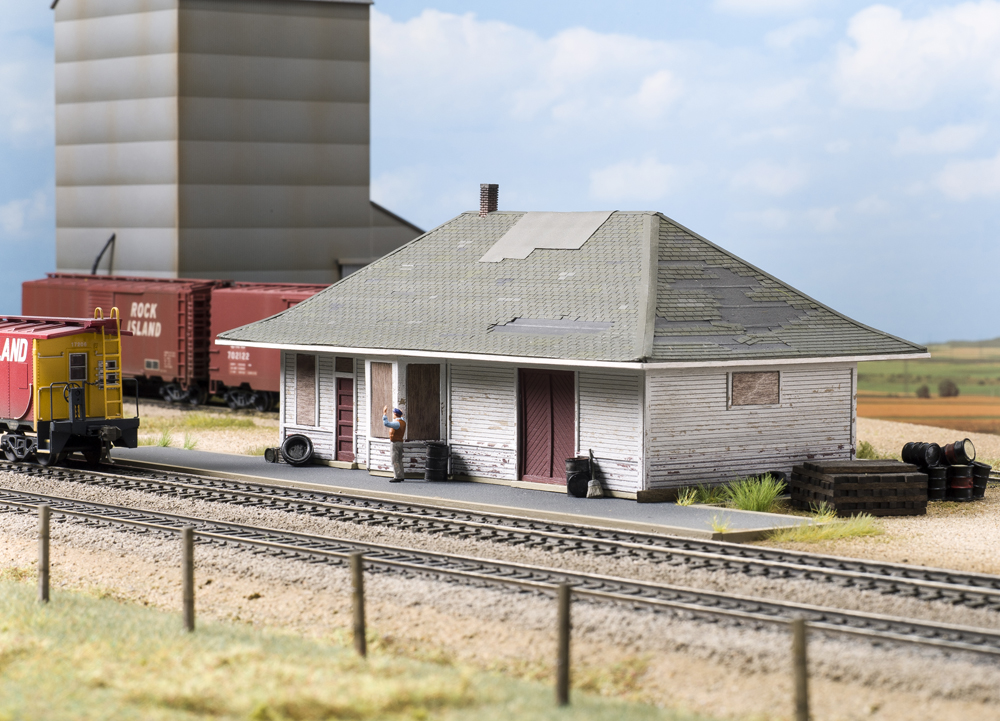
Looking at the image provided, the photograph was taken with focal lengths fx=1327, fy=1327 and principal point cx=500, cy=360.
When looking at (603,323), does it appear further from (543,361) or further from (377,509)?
(377,509)

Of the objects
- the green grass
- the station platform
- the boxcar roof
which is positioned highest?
the boxcar roof

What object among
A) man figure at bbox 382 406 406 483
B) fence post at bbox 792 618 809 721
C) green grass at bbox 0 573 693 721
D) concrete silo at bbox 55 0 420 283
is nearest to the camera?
fence post at bbox 792 618 809 721

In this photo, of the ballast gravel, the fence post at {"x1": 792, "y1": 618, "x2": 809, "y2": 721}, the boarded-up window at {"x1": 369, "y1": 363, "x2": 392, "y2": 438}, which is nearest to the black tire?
the boarded-up window at {"x1": 369, "y1": 363, "x2": 392, "y2": 438}

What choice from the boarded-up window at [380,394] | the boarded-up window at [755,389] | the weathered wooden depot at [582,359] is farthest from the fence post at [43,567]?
the boarded-up window at [755,389]

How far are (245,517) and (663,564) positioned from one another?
7285 mm

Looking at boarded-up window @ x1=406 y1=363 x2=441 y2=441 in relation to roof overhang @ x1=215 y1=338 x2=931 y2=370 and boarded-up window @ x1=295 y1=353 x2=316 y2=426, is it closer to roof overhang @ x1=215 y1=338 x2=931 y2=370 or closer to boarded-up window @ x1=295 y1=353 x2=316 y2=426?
roof overhang @ x1=215 y1=338 x2=931 y2=370

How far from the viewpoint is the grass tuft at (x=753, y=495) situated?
21547 millimetres

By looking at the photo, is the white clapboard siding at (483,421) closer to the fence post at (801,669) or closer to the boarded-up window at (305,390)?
the boarded-up window at (305,390)

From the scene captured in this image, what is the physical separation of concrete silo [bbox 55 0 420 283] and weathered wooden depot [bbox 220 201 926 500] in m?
22.7

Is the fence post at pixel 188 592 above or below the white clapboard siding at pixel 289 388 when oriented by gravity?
below

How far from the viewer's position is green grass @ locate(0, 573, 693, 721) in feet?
39.0

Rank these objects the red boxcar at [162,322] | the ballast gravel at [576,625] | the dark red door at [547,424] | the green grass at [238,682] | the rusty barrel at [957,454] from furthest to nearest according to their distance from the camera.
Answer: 1. the red boxcar at [162,322]
2. the rusty barrel at [957,454]
3. the dark red door at [547,424]
4. the ballast gravel at [576,625]
5. the green grass at [238,682]

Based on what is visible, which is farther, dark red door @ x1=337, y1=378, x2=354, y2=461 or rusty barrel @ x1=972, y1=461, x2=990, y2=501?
dark red door @ x1=337, y1=378, x2=354, y2=461

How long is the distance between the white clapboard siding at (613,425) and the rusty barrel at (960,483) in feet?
19.7
